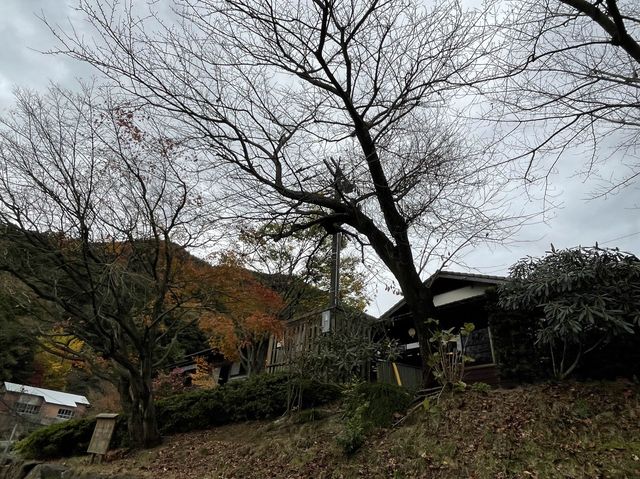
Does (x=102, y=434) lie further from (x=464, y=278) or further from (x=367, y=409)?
(x=464, y=278)

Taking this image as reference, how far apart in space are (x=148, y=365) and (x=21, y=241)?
4040mm

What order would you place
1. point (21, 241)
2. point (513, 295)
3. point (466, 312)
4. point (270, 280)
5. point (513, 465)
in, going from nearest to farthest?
point (513, 465)
point (513, 295)
point (21, 241)
point (466, 312)
point (270, 280)

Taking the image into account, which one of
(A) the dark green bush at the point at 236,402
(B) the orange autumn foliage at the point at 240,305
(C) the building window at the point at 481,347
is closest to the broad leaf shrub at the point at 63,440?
(A) the dark green bush at the point at 236,402

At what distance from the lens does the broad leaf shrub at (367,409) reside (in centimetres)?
528

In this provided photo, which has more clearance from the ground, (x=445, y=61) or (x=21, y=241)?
(x=445, y=61)

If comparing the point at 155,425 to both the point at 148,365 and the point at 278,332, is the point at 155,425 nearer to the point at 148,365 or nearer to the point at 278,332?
the point at 148,365

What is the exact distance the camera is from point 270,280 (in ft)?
53.0

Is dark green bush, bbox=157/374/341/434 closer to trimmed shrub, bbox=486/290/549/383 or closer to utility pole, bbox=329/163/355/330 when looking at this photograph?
utility pole, bbox=329/163/355/330

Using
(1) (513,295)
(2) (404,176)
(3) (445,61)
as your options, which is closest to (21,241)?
(2) (404,176)

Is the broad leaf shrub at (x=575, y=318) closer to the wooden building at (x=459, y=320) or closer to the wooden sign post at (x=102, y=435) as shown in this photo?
the wooden building at (x=459, y=320)

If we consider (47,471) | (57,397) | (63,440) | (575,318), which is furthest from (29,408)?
(575,318)

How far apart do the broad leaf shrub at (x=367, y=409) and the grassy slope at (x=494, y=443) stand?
18cm

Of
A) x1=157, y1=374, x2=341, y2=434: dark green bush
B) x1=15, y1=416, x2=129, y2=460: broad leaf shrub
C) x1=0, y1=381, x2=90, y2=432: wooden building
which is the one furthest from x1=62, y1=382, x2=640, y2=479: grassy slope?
x1=0, y1=381, x2=90, y2=432: wooden building

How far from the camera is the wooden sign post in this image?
9094mm
